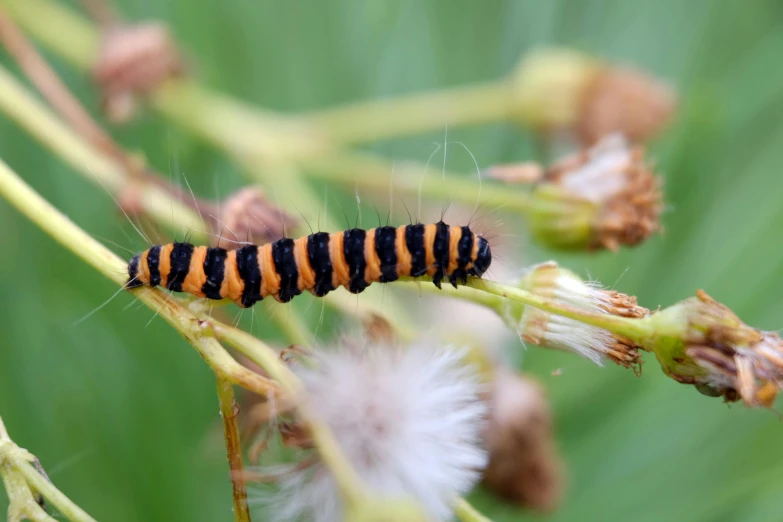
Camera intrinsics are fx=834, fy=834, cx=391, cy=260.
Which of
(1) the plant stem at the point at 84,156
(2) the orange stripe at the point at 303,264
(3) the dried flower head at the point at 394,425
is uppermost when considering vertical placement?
(2) the orange stripe at the point at 303,264

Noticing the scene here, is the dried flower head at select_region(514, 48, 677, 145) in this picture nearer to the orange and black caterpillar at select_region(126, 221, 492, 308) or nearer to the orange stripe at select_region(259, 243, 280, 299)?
the orange and black caterpillar at select_region(126, 221, 492, 308)

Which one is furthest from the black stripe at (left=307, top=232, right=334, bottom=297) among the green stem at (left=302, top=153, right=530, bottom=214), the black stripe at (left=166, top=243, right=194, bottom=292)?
the green stem at (left=302, top=153, right=530, bottom=214)

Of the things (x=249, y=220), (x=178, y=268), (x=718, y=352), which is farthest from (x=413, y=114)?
(x=718, y=352)

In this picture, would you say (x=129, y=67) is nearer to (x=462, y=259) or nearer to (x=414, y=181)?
(x=414, y=181)

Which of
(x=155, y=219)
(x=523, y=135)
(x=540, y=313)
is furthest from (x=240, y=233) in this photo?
(x=523, y=135)

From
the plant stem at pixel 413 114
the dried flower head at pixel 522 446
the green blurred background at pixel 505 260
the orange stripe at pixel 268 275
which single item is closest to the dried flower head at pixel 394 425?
the orange stripe at pixel 268 275

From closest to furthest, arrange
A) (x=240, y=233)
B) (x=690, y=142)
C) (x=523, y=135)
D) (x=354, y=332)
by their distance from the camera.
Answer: (x=354, y=332)
(x=240, y=233)
(x=690, y=142)
(x=523, y=135)

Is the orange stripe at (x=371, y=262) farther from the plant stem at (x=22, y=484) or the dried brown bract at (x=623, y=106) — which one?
the dried brown bract at (x=623, y=106)

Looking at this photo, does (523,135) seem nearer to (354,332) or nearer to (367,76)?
(367,76)
